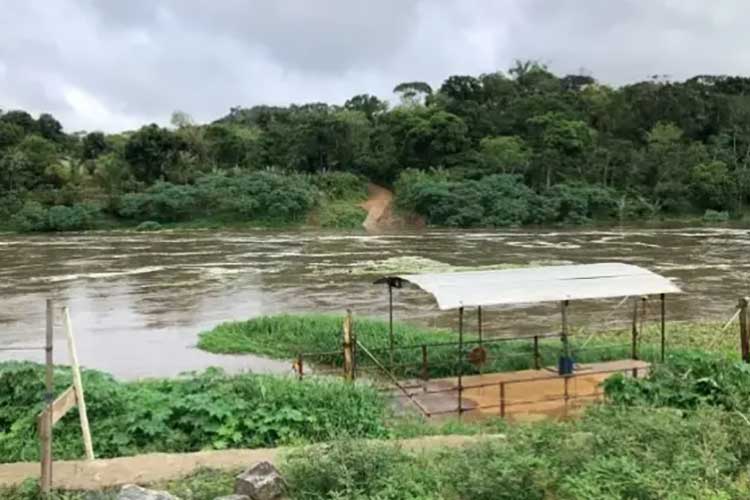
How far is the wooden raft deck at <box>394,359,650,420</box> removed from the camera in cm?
902

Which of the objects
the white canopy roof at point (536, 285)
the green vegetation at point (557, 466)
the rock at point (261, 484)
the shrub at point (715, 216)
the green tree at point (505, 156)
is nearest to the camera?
the green vegetation at point (557, 466)

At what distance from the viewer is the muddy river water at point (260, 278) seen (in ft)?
51.9

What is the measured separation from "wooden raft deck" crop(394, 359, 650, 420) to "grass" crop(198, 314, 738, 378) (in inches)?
26.4

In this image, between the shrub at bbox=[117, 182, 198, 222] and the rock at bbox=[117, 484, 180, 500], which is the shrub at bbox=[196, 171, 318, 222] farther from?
the rock at bbox=[117, 484, 180, 500]

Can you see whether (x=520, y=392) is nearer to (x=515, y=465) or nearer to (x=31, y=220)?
(x=515, y=465)

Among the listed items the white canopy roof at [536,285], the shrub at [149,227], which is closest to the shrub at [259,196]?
the shrub at [149,227]

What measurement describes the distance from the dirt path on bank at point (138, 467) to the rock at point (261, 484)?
72 centimetres

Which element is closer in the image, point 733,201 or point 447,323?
point 447,323

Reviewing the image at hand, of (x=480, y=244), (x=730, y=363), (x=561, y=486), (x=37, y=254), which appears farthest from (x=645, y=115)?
(x=561, y=486)

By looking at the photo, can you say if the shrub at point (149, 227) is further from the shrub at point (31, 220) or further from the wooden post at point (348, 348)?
the wooden post at point (348, 348)

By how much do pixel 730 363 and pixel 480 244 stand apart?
27.1 metres

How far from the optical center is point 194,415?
7512mm

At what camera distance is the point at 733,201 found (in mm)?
52219

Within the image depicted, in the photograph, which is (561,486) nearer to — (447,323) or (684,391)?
(684,391)
